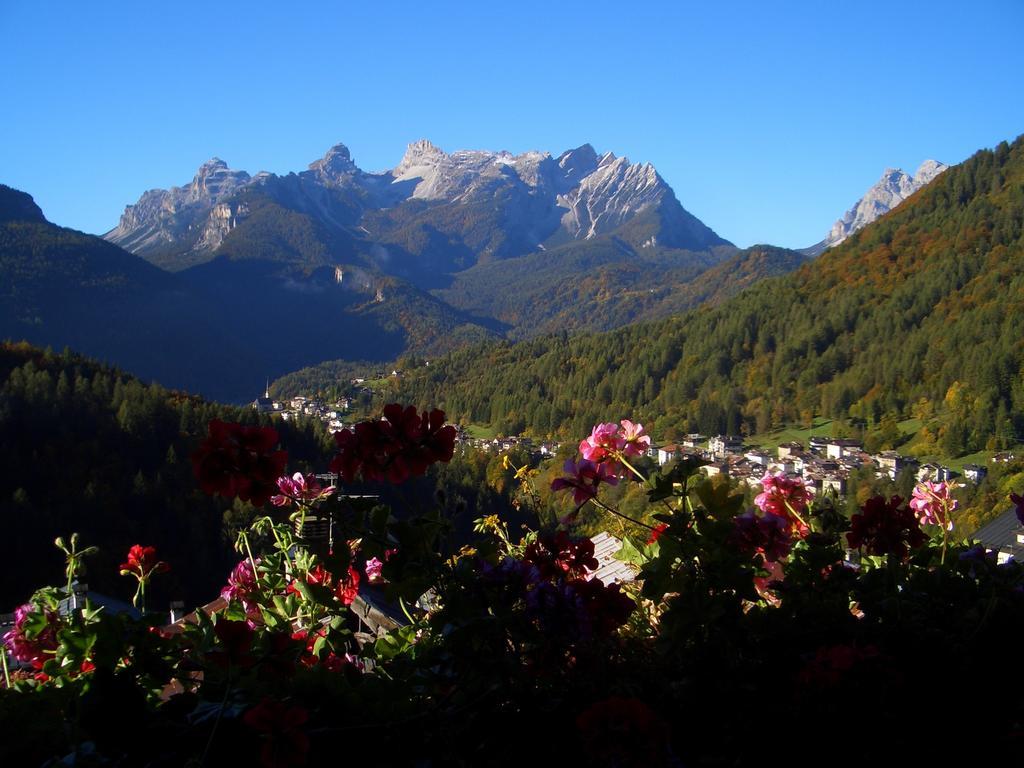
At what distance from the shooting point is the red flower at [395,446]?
164 centimetres

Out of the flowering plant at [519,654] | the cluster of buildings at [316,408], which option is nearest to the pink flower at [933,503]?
the flowering plant at [519,654]

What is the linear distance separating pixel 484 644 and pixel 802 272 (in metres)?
92.5

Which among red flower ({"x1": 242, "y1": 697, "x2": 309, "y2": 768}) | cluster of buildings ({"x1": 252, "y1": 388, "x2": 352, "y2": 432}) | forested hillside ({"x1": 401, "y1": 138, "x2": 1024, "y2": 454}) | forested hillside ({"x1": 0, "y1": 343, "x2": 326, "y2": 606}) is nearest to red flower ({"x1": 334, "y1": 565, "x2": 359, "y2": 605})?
red flower ({"x1": 242, "y1": 697, "x2": 309, "y2": 768})

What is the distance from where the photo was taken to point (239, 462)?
61.2 inches

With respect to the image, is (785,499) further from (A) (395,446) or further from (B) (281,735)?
(B) (281,735)

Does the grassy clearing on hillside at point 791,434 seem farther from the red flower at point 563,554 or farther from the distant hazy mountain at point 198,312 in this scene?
the distant hazy mountain at point 198,312

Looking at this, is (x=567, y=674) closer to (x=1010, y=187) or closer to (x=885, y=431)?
(x=885, y=431)

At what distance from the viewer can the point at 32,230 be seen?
5576 inches

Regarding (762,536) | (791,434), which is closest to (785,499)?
(762,536)

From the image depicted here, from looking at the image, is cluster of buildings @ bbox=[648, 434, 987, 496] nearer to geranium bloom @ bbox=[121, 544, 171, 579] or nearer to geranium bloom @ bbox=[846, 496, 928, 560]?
geranium bloom @ bbox=[846, 496, 928, 560]

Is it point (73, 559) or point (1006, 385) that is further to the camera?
point (1006, 385)

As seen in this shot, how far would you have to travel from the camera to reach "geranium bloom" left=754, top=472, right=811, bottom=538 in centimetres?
244

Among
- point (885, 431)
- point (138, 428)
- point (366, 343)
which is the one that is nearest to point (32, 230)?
point (366, 343)

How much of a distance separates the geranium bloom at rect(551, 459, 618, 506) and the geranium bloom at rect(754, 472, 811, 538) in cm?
62
